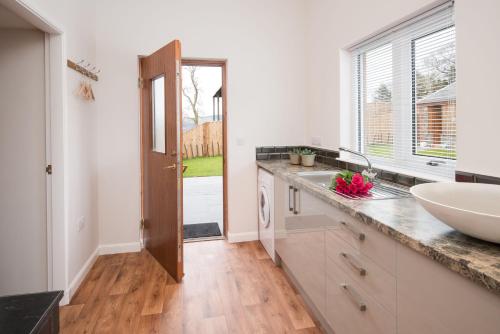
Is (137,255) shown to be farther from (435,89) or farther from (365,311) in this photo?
(435,89)

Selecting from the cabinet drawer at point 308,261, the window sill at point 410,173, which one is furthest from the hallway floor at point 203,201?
the window sill at point 410,173

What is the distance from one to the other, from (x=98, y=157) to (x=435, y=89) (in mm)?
2949

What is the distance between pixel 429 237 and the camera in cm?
107

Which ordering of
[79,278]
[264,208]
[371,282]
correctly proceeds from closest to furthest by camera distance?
[371,282] → [79,278] → [264,208]

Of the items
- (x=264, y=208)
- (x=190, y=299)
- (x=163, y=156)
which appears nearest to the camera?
(x=190, y=299)

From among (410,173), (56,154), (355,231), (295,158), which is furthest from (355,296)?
(56,154)

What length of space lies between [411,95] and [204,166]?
526 cm

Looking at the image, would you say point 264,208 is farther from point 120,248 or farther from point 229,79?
point 120,248

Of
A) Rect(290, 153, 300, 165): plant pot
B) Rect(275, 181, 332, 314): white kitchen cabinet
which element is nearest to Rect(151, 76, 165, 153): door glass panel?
Rect(275, 181, 332, 314): white kitchen cabinet

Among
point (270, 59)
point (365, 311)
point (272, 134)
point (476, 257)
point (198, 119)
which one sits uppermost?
point (270, 59)

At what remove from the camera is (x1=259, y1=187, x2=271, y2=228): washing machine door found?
10.2 feet

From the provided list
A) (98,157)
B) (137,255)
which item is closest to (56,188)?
(98,157)

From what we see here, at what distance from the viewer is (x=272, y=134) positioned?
3631 mm

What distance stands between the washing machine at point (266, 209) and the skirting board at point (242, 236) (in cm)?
11
